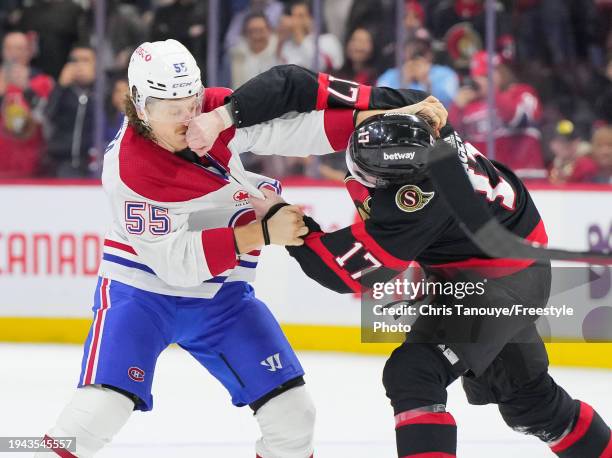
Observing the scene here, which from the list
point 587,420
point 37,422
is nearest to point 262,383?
point 587,420

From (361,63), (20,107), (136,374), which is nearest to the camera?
(136,374)

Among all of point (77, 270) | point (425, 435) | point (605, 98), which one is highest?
point (605, 98)

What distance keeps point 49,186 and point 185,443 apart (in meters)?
2.48

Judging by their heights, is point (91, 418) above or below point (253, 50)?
below

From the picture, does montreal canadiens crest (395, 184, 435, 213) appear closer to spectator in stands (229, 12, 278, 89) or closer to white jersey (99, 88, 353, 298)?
white jersey (99, 88, 353, 298)

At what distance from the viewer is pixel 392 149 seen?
2.83 metres

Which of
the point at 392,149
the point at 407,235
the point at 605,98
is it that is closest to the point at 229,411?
the point at 407,235

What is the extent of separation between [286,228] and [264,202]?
0.60 feet

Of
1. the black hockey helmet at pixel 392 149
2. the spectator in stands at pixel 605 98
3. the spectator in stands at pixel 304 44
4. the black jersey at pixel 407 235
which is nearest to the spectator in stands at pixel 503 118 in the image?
the spectator in stands at pixel 605 98

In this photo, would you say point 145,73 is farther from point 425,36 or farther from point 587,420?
point 425,36

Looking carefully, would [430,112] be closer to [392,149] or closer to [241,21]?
[392,149]

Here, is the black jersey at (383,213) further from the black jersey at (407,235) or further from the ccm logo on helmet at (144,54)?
the ccm logo on helmet at (144,54)

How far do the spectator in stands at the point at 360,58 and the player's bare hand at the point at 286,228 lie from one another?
343 centimetres

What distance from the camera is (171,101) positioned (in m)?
2.92
